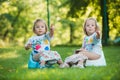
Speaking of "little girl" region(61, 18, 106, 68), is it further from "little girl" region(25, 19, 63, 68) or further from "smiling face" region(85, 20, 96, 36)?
"little girl" region(25, 19, 63, 68)

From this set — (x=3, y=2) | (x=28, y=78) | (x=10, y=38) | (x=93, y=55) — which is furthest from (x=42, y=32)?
(x=10, y=38)

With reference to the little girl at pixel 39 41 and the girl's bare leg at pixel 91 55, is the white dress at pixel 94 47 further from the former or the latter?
the little girl at pixel 39 41

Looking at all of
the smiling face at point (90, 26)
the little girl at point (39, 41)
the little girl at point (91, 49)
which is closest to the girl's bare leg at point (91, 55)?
the little girl at point (91, 49)

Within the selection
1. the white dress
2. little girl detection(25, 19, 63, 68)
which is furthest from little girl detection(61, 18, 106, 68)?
little girl detection(25, 19, 63, 68)

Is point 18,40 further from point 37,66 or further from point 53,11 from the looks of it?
point 37,66

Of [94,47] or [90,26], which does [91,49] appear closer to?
[94,47]

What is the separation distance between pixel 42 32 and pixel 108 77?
2.85 metres

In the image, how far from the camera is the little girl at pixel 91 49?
7.05 meters

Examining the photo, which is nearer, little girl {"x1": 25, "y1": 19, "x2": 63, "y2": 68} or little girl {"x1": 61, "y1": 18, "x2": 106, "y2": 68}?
little girl {"x1": 61, "y1": 18, "x2": 106, "y2": 68}

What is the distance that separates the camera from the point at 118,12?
27172 mm

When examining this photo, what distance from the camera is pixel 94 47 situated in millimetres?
7559

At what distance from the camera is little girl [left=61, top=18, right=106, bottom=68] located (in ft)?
23.1

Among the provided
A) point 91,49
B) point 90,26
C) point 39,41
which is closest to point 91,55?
point 91,49

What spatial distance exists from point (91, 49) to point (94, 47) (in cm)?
8
